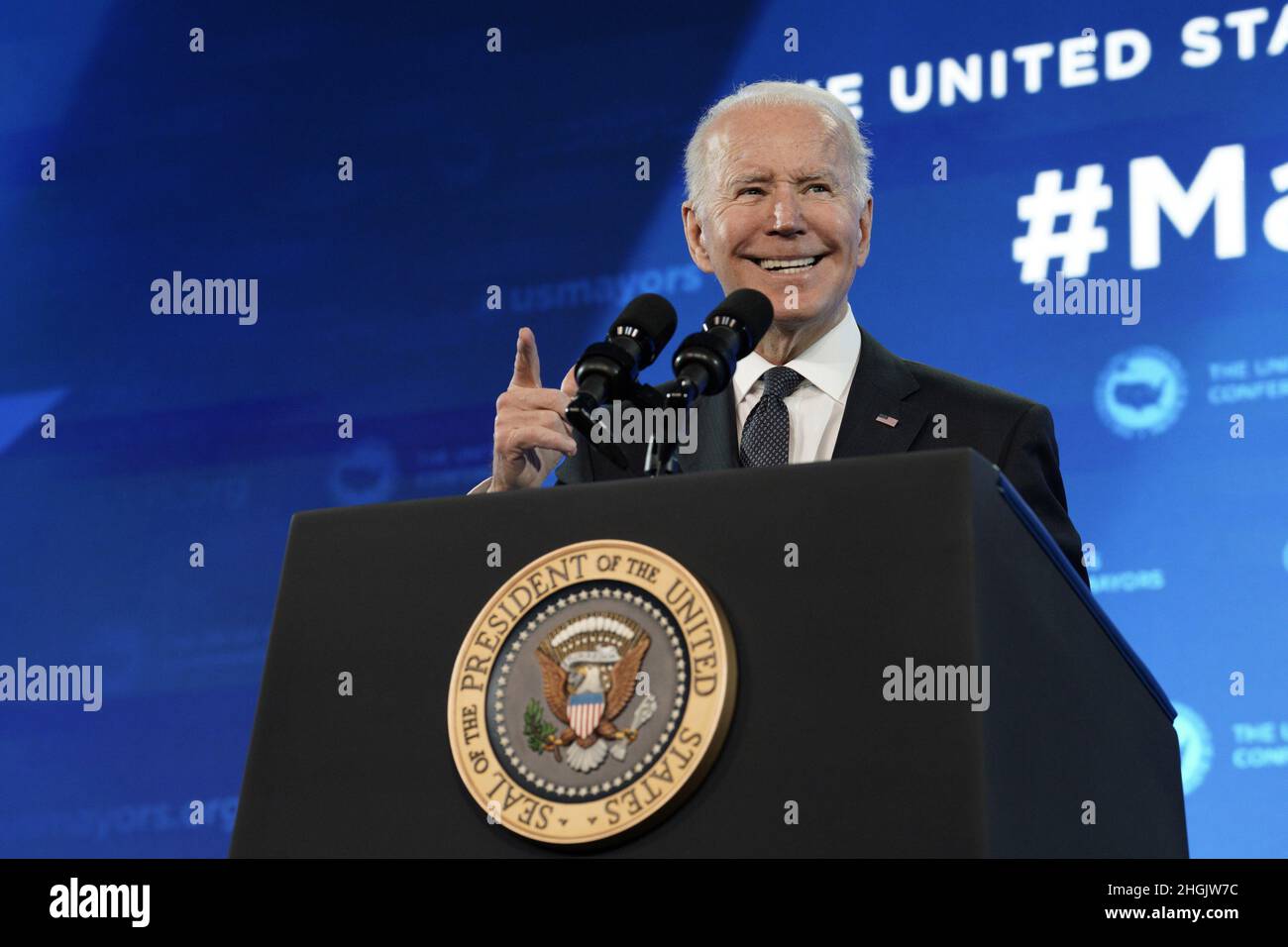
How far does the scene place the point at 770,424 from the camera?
1912mm

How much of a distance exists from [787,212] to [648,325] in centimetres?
66

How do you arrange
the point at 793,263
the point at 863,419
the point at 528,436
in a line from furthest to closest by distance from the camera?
the point at 793,263, the point at 863,419, the point at 528,436

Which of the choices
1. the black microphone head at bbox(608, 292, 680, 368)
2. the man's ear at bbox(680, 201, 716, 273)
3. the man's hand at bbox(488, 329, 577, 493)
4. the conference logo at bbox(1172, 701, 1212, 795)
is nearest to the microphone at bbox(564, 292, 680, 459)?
the black microphone head at bbox(608, 292, 680, 368)

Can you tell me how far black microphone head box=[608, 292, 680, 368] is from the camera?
4.72ft

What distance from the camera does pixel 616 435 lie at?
1531mm

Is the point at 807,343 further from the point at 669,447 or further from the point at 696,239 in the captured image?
the point at 669,447

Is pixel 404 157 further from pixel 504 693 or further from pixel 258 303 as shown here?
pixel 504 693

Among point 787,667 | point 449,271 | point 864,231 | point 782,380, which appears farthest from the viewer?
point 449,271

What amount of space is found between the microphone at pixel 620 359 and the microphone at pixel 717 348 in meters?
0.04

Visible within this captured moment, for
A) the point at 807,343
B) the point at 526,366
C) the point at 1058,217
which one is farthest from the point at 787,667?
the point at 1058,217

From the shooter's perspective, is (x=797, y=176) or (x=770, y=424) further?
(x=797, y=176)

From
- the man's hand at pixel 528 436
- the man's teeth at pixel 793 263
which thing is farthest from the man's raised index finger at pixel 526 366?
the man's teeth at pixel 793 263

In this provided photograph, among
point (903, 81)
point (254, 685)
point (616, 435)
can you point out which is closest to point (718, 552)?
point (616, 435)
